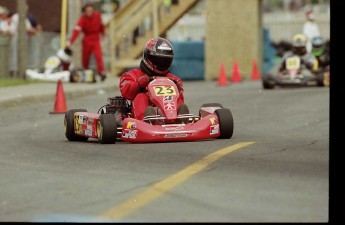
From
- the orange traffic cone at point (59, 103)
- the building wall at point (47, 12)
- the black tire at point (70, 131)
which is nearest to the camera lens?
the black tire at point (70, 131)

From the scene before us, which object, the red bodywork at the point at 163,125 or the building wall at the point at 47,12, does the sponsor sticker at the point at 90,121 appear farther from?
the building wall at the point at 47,12

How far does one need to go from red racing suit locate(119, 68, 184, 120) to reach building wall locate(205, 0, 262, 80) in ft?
69.3

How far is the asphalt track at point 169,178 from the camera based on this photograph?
7.54 meters

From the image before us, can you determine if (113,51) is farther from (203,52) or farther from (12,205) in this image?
(12,205)

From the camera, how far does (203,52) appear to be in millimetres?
34938

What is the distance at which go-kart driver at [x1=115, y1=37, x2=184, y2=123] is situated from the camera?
12.9 metres

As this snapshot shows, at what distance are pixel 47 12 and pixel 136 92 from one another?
28602 mm

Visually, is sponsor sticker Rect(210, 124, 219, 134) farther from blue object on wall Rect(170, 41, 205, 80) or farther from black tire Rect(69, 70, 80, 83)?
blue object on wall Rect(170, 41, 205, 80)

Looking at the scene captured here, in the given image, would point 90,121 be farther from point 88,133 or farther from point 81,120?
point 81,120

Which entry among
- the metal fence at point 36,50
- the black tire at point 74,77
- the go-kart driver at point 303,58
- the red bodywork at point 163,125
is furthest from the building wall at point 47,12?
the red bodywork at point 163,125

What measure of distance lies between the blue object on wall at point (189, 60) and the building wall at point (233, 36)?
397 millimetres

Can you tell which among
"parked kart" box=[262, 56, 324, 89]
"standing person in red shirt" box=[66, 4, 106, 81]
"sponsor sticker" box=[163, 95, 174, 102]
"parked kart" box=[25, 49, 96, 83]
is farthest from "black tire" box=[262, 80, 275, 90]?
"sponsor sticker" box=[163, 95, 174, 102]

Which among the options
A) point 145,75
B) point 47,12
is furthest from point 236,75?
point 145,75
